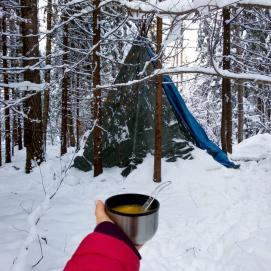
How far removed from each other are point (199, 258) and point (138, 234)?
3.55 meters

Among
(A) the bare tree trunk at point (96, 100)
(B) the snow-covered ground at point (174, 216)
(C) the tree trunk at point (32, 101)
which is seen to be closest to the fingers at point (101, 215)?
(B) the snow-covered ground at point (174, 216)

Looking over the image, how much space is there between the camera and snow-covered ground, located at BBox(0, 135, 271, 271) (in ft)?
13.4

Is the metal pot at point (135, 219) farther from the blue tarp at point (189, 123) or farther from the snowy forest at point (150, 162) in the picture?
Result: the blue tarp at point (189, 123)

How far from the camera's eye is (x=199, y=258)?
432cm

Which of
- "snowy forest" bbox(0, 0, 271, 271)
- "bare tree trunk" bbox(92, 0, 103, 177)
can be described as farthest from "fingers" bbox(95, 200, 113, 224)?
"bare tree trunk" bbox(92, 0, 103, 177)

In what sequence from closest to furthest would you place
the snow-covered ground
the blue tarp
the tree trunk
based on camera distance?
the snow-covered ground < the tree trunk < the blue tarp

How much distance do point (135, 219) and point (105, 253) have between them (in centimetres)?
26

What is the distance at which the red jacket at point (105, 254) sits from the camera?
0.88 metres

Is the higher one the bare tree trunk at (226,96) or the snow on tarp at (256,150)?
the bare tree trunk at (226,96)

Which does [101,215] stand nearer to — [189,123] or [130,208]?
[130,208]

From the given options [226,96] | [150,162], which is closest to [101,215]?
[150,162]

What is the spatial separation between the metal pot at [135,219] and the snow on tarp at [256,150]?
10223 millimetres

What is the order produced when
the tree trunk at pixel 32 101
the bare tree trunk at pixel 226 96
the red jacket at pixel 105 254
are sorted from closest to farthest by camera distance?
the red jacket at pixel 105 254, the tree trunk at pixel 32 101, the bare tree trunk at pixel 226 96

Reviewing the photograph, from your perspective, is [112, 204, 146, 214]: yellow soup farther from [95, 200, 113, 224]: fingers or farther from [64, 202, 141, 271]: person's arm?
[64, 202, 141, 271]: person's arm
